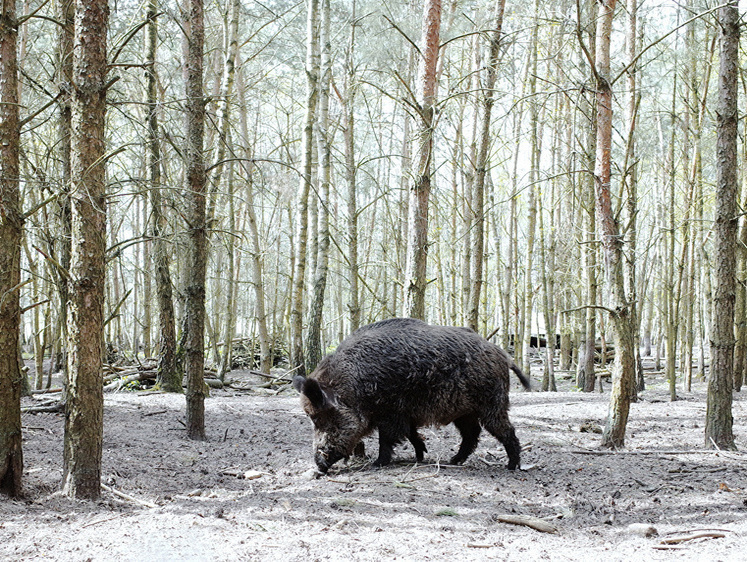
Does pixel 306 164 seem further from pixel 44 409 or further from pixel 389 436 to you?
pixel 389 436

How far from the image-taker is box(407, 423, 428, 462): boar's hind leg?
6555 mm

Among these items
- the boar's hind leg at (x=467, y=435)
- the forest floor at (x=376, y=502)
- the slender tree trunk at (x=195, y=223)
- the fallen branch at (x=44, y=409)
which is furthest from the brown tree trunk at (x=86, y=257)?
the fallen branch at (x=44, y=409)

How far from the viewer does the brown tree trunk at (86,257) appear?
4496 millimetres

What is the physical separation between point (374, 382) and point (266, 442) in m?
2.29

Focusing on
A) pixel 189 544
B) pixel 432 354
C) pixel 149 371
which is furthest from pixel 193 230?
pixel 149 371

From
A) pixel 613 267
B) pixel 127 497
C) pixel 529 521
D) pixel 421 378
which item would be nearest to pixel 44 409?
pixel 127 497

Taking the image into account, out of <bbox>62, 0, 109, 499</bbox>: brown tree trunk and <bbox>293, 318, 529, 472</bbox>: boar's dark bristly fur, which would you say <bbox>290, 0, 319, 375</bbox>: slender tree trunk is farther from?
<bbox>62, 0, 109, 499</bbox>: brown tree trunk

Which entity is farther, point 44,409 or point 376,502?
point 44,409

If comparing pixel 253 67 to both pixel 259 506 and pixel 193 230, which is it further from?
pixel 259 506

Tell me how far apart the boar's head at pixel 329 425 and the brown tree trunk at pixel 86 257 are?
6.94ft

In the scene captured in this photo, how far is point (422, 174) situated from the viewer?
766 centimetres

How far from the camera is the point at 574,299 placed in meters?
25.1

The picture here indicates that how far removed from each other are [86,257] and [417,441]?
152 inches

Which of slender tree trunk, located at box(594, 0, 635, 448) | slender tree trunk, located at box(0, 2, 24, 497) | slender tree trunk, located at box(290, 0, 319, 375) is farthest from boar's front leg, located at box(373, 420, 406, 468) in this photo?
slender tree trunk, located at box(290, 0, 319, 375)
